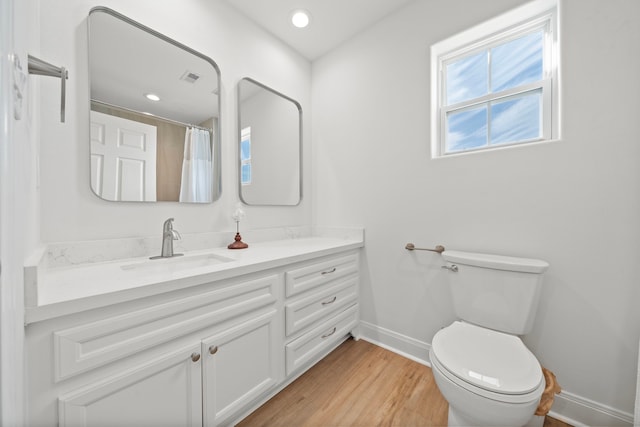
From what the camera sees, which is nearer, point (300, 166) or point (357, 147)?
point (357, 147)

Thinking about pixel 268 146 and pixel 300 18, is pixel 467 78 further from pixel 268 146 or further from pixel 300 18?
pixel 268 146

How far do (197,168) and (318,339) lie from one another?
1355 millimetres

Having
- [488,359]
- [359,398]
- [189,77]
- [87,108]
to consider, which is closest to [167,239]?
[87,108]

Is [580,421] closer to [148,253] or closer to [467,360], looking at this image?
[467,360]

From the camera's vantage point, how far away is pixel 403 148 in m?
1.80

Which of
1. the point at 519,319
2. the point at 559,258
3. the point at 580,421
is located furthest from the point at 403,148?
the point at 580,421

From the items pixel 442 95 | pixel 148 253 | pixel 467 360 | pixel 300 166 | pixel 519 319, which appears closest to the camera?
pixel 467 360

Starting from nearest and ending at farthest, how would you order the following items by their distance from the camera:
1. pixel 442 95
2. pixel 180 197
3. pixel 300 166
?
pixel 180 197, pixel 442 95, pixel 300 166

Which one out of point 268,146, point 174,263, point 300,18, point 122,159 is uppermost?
point 300,18

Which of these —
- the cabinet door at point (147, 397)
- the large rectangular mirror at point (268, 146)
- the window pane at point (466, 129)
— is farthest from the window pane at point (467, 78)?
the cabinet door at point (147, 397)

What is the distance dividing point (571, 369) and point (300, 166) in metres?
2.17

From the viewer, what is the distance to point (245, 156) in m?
1.86

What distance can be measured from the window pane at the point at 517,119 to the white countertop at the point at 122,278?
4.66 feet

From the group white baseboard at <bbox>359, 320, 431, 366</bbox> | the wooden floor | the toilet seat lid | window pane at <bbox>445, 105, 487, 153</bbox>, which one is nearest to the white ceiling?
window pane at <bbox>445, 105, 487, 153</bbox>
